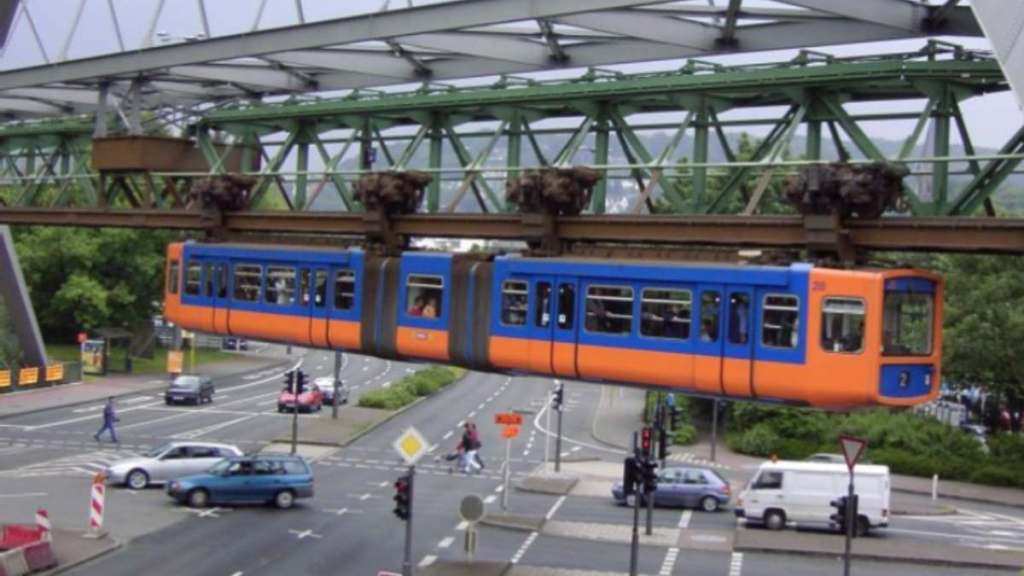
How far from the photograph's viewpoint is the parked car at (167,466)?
124ft

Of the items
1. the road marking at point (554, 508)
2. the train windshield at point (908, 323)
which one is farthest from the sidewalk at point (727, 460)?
the train windshield at point (908, 323)

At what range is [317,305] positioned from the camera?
86.4 ft

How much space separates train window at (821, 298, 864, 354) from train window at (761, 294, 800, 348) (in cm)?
43

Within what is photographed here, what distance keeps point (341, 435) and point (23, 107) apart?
16.7m

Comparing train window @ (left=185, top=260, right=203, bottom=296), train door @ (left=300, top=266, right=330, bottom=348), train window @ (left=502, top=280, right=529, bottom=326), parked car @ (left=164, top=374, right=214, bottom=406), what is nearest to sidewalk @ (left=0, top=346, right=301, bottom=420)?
parked car @ (left=164, top=374, right=214, bottom=406)

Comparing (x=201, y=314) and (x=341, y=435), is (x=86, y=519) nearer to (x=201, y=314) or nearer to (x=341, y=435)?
(x=201, y=314)

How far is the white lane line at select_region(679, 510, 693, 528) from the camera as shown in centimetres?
3656

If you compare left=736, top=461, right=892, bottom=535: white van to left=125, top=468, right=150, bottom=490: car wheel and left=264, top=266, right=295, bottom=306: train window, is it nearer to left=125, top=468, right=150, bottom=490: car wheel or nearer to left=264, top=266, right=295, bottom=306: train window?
left=264, top=266, right=295, bottom=306: train window

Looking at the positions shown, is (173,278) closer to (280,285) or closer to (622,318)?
(280,285)

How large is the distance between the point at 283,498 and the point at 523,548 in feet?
24.5

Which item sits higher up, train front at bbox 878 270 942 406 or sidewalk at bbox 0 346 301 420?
train front at bbox 878 270 942 406

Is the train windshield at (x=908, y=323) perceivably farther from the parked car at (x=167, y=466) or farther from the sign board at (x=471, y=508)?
the parked car at (x=167, y=466)

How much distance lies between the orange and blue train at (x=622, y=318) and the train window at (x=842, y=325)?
0.02 metres

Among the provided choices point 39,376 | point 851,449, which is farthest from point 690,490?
point 39,376
